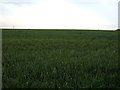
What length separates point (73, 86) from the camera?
3.89 metres

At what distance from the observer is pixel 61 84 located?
3.97 meters

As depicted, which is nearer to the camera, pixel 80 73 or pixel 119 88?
pixel 119 88

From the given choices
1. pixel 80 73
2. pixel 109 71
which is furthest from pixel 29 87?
pixel 109 71

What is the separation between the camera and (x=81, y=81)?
13.4 feet

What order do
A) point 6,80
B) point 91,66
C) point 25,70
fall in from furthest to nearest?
point 91,66, point 25,70, point 6,80

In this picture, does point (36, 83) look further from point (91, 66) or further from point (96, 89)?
point (91, 66)

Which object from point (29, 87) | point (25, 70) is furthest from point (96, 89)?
point (25, 70)

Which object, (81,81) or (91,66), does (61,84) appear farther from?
(91,66)

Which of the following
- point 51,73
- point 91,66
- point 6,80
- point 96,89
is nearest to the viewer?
point 96,89

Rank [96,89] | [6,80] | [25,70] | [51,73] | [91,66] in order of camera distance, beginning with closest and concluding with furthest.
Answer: [96,89] < [6,80] < [51,73] < [25,70] < [91,66]

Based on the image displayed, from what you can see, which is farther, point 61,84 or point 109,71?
point 109,71

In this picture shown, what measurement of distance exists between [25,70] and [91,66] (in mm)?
2474

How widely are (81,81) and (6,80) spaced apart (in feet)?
7.09

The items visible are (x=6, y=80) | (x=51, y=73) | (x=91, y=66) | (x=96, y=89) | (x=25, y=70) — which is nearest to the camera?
(x=96, y=89)
